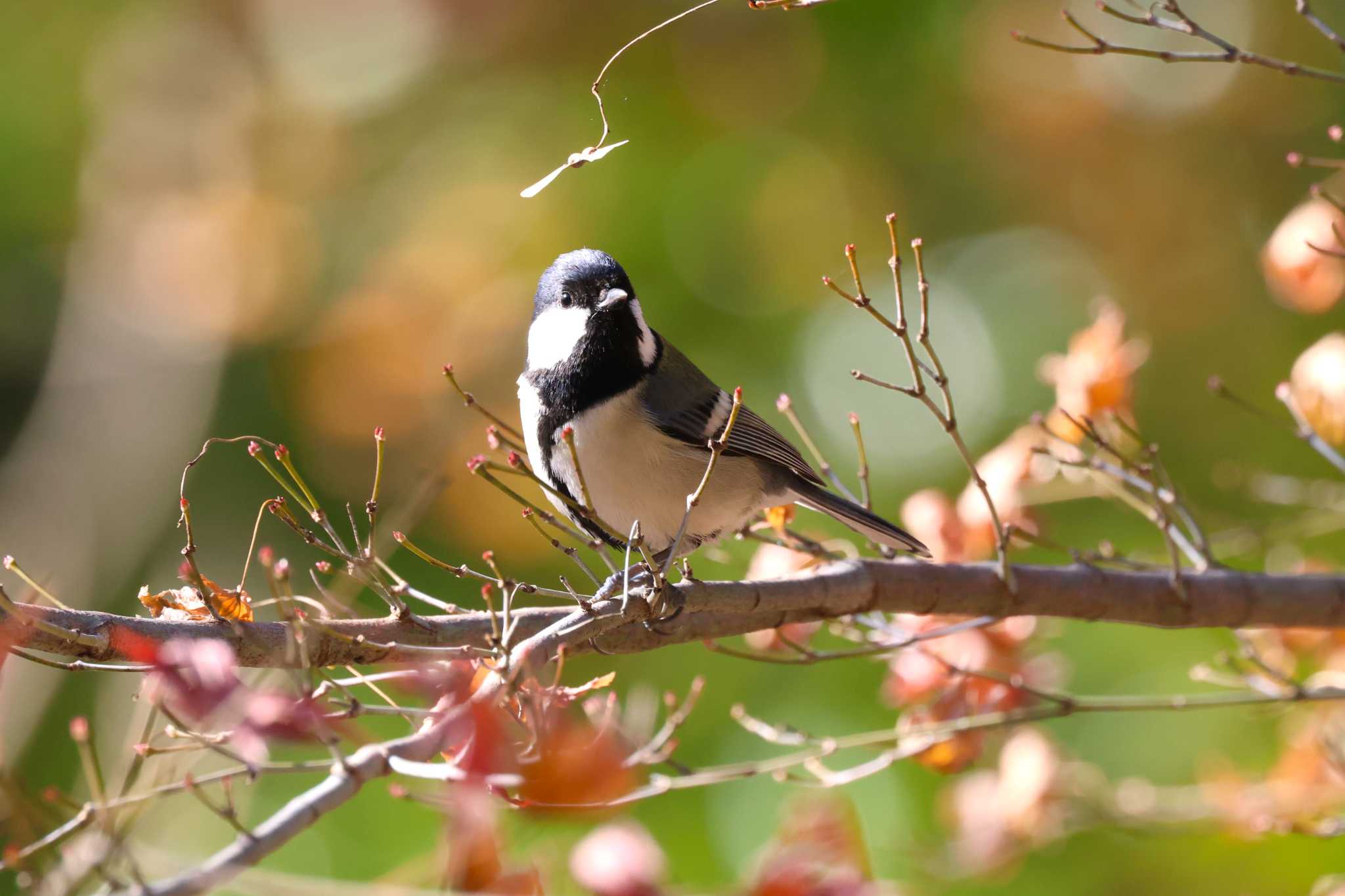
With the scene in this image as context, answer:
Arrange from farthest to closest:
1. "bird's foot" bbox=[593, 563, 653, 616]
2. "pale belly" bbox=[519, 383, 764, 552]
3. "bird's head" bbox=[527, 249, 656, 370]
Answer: "bird's head" bbox=[527, 249, 656, 370] < "pale belly" bbox=[519, 383, 764, 552] < "bird's foot" bbox=[593, 563, 653, 616]

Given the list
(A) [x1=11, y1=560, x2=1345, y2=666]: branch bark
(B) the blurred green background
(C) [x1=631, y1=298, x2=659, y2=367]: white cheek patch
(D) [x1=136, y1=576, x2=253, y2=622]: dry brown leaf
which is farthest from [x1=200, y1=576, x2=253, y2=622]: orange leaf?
(B) the blurred green background

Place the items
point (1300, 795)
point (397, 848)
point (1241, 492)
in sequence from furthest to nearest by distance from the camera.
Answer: point (1241, 492), point (397, 848), point (1300, 795)

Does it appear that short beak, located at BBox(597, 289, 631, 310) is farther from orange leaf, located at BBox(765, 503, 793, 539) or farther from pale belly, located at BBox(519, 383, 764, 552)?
orange leaf, located at BBox(765, 503, 793, 539)

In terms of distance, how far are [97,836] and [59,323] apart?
10.3ft

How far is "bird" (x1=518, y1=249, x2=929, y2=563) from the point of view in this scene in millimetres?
1967

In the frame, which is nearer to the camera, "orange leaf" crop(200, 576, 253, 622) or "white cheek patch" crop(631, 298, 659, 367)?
"orange leaf" crop(200, 576, 253, 622)

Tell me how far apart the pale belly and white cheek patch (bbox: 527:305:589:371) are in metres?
0.06

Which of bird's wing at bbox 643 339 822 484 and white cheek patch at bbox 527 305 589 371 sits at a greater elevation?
white cheek patch at bbox 527 305 589 371

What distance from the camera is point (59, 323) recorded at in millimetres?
3441

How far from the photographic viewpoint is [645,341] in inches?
85.7

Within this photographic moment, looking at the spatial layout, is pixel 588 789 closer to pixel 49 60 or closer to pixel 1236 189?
pixel 1236 189

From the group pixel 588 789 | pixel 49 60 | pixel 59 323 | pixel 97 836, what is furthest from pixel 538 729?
pixel 49 60

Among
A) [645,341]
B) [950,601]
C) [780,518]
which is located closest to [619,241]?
[645,341]

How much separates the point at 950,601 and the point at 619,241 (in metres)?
1.96
